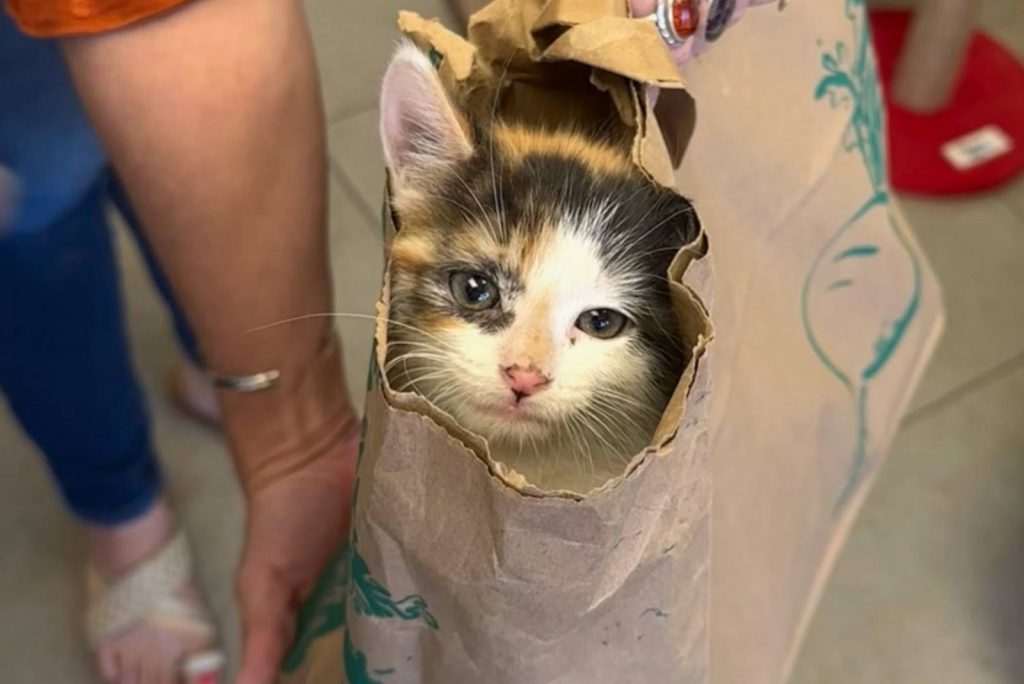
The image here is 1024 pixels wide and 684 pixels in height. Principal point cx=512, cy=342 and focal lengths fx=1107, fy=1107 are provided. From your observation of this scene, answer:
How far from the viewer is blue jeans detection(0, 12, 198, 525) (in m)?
0.67

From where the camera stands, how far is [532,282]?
0.43 metres

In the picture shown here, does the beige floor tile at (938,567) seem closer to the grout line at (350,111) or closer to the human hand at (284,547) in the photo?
the human hand at (284,547)

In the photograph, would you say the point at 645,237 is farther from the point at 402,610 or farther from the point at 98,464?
the point at 98,464

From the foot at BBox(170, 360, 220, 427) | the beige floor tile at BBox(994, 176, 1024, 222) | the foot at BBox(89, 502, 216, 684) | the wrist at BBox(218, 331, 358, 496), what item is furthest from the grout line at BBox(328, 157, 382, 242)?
the beige floor tile at BBox(994, 176, 1024, 222)

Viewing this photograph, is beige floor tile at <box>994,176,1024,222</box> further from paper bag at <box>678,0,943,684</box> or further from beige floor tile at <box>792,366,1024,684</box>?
paper bag at <box>678,0,943,684</box>

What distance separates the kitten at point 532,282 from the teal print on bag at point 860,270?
21 cm

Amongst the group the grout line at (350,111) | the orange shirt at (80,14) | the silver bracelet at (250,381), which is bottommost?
the grout line at (350,111)

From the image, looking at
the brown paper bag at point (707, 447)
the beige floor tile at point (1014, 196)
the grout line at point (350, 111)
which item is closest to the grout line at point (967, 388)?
the beige floor tile at point (1014, 196)

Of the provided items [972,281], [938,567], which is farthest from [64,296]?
[972,281]

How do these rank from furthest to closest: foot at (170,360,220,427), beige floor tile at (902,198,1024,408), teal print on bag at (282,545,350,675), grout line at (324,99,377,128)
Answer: grout line at (324,99,377,128) < beige floor tile at (902,198,1024,408) < foot at (170,360,220,427) < teal print on bag at (282,545,350,675)

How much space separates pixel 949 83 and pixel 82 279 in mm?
1014

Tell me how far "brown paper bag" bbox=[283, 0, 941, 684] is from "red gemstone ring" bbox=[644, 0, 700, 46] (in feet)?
0.11

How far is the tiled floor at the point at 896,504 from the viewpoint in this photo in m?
0.99

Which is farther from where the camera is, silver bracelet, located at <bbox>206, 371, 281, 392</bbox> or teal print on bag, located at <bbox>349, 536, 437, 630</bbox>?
silver bracelet, located at <bbox>206, 371, 281, 392</bbox>
